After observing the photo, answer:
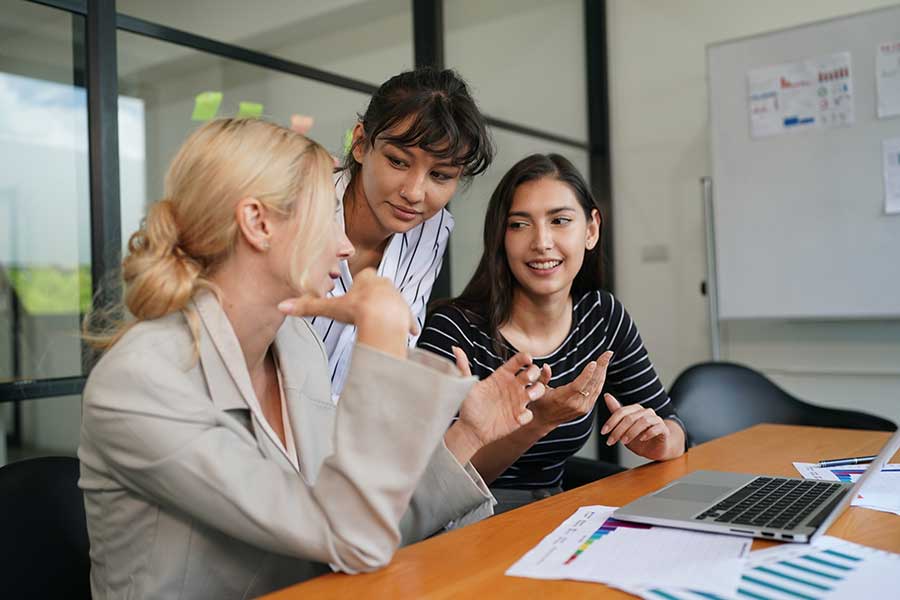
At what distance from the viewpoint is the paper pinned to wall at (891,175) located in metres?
3.13

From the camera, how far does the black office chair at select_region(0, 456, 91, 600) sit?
1107 mm

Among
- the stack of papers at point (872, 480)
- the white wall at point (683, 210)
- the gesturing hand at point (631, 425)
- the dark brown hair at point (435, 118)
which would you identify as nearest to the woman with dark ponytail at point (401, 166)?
the dark brown hair at point (435, 118)

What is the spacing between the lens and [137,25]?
2059 millimetres

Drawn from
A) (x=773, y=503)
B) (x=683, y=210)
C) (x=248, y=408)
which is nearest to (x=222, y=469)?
(x=248, y=408)

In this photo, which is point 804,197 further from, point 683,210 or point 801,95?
point 683,210

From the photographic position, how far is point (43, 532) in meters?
1.15

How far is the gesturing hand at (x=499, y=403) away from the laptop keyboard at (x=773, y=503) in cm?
33

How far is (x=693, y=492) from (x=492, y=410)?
337 mm

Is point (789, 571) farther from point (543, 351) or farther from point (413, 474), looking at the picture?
point (543, 351)

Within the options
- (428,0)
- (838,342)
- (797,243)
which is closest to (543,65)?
Answer: (428,0)

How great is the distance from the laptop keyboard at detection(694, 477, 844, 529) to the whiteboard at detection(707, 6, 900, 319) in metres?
2.23

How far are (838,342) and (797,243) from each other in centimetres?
49

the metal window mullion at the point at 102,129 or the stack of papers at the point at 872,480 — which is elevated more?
the metal window mullion at the point at 102,129

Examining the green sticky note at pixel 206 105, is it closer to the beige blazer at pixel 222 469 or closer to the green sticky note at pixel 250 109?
the green sticky note at pixel 250 109
